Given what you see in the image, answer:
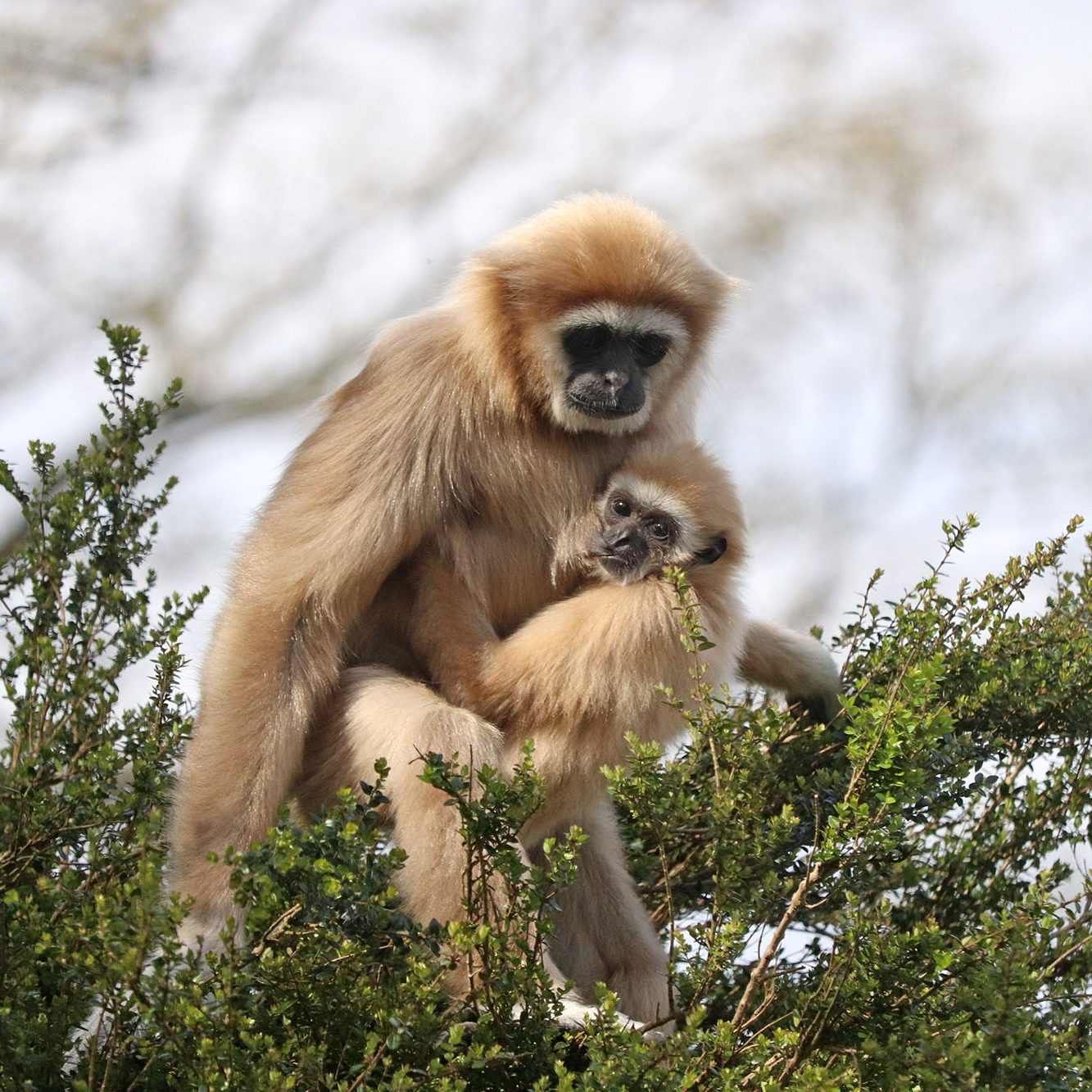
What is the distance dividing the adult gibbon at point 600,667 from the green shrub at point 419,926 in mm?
289

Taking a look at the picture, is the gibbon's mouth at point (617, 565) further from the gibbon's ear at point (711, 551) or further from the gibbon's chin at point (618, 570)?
the gibbon's ear at point (711, 551)

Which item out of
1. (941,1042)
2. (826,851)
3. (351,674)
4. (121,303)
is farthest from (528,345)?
(121,303)

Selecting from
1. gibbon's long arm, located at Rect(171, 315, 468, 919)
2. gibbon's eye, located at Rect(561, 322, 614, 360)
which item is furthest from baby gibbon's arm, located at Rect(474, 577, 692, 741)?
gibbon's eye, located at Rect(561, 322, 614, 360)

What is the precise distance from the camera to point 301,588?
11.8ft

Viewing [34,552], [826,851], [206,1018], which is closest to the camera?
[206,1018]

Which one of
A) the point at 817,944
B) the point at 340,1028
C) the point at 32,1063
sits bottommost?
the point at 32,1063

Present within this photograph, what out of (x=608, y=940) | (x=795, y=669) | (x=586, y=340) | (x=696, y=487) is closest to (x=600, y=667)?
(x=696, y=487)

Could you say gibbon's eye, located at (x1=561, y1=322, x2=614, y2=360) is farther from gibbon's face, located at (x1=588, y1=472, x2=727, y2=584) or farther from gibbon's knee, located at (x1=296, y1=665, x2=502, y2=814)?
gibbon's knee, located at (x1=296, y1=665, x2=502, y2=814)

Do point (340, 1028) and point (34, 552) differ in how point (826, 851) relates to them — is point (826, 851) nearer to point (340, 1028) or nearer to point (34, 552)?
point (340, 1028)

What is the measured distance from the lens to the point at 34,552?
3.30m

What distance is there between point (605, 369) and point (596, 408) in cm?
12

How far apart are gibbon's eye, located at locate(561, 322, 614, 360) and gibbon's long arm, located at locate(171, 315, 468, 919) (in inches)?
17.0

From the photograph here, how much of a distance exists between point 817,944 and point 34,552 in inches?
98.4

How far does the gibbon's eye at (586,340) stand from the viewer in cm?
394
